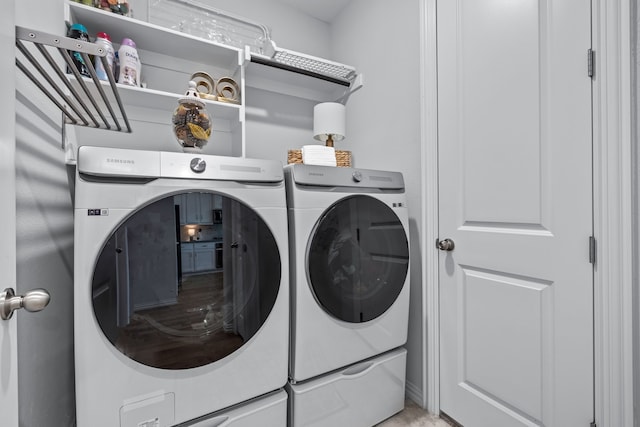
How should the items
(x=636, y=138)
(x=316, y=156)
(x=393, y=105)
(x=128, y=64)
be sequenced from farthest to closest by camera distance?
(x=393, y=105) < (x=316, y=156) < (x=128, y=64) < (x=636, y=138)

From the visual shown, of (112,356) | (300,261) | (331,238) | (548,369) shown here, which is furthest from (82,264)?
(548,369)

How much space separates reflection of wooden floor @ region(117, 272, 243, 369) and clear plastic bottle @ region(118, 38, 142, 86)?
1.04 meters

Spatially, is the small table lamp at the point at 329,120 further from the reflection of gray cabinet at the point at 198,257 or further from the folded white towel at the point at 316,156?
the reflection of gray cabinet at the point at 198,257

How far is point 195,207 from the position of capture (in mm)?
1014

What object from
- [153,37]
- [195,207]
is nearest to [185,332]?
[195,207]

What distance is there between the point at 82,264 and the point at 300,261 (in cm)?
68

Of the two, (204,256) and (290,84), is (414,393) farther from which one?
(290,84)

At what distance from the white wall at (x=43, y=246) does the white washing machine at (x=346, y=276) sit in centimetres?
78

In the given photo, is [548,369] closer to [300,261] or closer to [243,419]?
[300,261]

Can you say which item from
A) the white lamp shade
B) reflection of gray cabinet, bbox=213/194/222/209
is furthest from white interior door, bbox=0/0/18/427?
the white lamp shade

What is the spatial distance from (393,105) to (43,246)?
5.48 ft

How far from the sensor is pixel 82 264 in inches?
33.5

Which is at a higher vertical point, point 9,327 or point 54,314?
point 9,327

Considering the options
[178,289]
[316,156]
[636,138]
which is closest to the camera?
[636,138]
